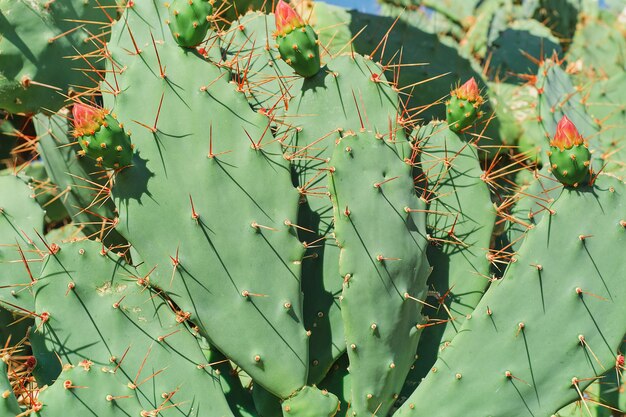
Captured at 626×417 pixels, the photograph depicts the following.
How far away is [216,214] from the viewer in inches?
69.4

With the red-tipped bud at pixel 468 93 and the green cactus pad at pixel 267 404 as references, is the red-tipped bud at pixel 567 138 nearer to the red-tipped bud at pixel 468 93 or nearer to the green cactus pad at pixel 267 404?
the red-tipped bud at pixel 468 93

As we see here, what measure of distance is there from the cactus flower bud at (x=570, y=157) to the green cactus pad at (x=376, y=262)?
1.05ft

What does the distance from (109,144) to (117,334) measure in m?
0.39

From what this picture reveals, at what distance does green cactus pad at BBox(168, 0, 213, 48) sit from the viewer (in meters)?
1.83

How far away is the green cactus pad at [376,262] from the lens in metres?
1.78

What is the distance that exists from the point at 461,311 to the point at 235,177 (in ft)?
2.08

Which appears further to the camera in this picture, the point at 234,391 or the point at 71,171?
the point at 71,171

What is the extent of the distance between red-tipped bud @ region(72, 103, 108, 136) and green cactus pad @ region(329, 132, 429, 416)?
49 centimetres

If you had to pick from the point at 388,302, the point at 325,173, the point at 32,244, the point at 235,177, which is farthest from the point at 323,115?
the point at 32,244

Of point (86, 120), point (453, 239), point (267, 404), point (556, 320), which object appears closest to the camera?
point (86, 120)

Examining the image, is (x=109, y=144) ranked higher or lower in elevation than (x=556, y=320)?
higher

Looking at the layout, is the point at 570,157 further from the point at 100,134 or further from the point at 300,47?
the point at 100,134

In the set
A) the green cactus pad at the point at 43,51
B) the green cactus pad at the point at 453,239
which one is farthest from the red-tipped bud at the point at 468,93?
the green cactus pad at the point at 43,51

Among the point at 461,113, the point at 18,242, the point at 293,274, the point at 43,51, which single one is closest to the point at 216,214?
the point at 293,274
